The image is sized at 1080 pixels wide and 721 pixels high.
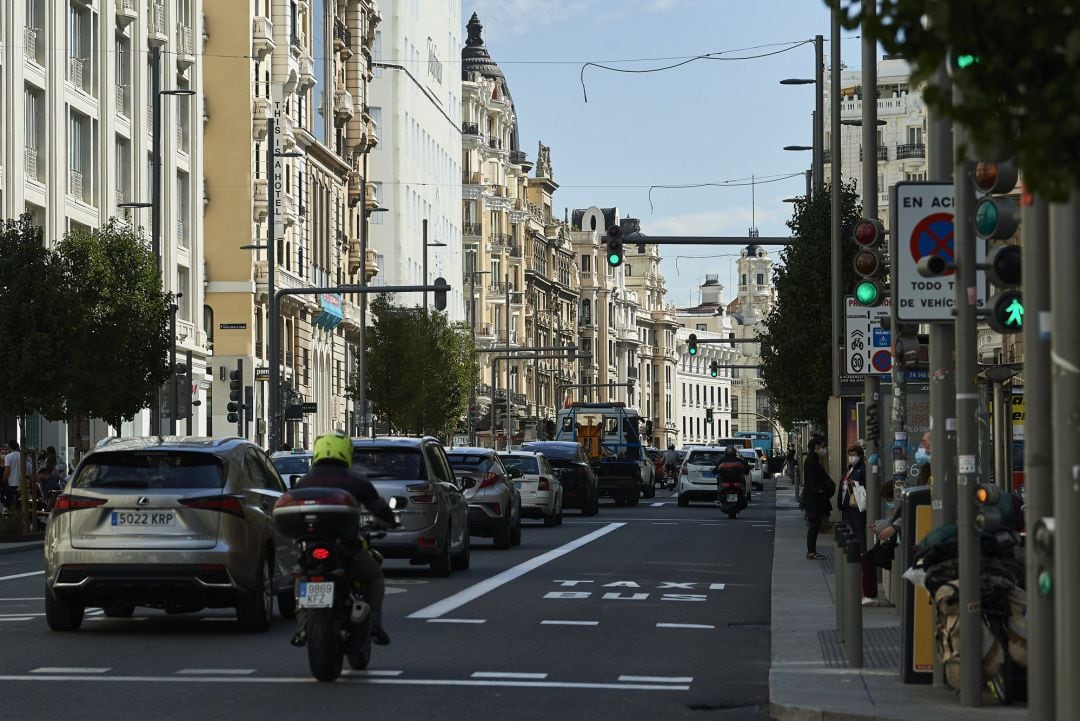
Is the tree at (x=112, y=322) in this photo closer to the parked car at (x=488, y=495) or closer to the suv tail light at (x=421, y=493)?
the parked car at (x=488, y=495)

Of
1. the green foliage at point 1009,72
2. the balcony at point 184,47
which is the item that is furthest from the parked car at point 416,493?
the balcony at point 184,47

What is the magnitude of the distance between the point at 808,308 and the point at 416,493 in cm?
1822

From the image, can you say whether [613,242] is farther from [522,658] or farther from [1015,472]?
[522,658]

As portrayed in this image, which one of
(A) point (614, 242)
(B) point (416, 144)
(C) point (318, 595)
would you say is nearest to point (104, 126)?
(A) point (614, 242)

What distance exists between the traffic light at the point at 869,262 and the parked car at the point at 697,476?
34467 mm

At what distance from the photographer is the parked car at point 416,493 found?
23.7 metres

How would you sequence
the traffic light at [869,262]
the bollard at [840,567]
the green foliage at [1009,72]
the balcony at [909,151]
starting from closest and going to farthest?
the green foliage at [1009,72] < the bollard at [840,567] < the traffic light at [869,262] < the balcony at [909,151]

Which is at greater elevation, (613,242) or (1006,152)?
(613,242)

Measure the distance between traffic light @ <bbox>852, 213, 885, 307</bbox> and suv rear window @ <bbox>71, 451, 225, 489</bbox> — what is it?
855 cm

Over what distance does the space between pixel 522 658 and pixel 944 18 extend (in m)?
10.1

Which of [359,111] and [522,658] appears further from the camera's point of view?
→ [359,111]

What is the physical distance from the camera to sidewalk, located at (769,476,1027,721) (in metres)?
11.3

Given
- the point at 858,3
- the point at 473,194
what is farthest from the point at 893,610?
the point at 473,194

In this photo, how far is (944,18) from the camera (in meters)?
5.37
